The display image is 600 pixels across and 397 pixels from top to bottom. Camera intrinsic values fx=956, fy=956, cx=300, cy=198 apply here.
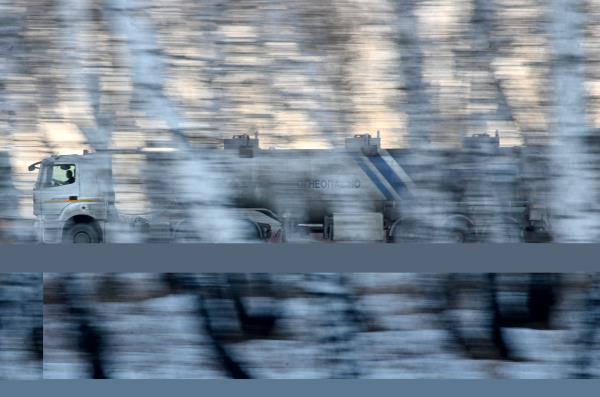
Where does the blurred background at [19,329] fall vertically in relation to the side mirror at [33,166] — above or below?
below

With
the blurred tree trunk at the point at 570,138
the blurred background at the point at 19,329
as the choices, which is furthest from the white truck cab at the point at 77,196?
the blurred tree trunk at the point at 570,138

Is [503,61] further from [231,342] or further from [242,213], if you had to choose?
[231,342]

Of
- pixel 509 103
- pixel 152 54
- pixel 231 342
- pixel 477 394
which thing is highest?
pixel 152 54

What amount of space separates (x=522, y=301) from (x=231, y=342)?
1761 millimetres

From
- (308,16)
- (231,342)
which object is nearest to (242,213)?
(231,342)

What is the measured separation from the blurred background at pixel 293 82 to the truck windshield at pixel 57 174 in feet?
0.41

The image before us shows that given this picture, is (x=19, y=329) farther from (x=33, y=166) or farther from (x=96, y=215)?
(x=33, y=166)

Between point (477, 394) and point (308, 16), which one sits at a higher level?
point (308, 16)

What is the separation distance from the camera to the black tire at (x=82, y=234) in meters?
5.64

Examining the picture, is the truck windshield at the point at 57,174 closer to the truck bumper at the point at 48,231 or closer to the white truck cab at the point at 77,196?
the white truck cab at the point at 77,196

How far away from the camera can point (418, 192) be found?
5.65m

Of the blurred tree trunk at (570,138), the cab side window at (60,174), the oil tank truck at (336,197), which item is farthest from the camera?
the cab side window at (60,174)

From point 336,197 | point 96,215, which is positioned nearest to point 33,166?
point 96,215

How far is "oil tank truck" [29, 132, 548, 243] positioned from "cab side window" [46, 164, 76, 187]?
0.14ft
